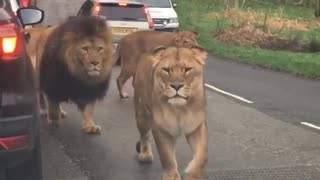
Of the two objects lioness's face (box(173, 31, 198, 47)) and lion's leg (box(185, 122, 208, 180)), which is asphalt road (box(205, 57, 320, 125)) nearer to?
lioness's face (box(173, 31, 198, 47))

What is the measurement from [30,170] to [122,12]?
15194 millimetres

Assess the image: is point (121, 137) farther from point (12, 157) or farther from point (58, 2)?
point (58, 2)

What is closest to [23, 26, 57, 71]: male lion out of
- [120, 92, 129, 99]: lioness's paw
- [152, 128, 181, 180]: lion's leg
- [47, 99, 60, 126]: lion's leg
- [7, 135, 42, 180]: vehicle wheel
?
[47, 99, 60, 126]: lion's leg

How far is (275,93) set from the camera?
1398 centimetres

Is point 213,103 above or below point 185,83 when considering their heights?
below

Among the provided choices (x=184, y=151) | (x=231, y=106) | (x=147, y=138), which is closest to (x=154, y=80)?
(x=147, y=138)

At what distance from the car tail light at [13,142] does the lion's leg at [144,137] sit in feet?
7.86

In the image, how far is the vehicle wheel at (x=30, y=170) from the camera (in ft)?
17.0

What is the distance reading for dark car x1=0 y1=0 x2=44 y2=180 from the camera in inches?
186

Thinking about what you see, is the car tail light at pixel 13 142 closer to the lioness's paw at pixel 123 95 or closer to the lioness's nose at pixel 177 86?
the lioness's nose at pixel 177 86

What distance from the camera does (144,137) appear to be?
24.4 ft

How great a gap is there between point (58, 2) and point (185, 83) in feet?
34.0

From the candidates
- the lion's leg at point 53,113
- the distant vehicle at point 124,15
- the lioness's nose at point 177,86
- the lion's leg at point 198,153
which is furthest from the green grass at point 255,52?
the lioness's nose at point 177,86

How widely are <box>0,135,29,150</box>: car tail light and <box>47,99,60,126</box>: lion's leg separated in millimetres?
4257
